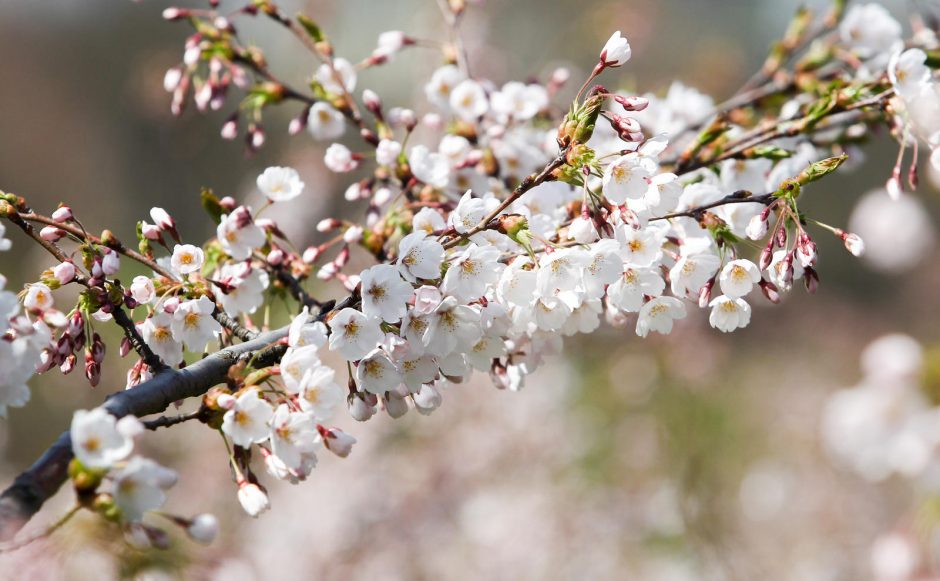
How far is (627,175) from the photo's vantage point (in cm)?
125

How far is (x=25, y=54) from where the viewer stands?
13945mm

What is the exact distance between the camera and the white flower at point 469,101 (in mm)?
2051

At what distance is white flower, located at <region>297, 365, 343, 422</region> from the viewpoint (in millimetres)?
1184

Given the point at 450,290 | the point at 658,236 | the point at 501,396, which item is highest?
the point at 658,236

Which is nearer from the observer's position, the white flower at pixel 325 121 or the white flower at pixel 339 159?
the white flower at pixel 339 159

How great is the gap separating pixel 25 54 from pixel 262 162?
5.17 metres

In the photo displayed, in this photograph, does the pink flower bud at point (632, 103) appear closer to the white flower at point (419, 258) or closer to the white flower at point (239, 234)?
the white flower at point (419, 258)

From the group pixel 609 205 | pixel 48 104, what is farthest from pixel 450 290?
pixel 48 104

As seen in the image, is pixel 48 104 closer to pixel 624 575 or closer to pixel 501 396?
pixel 501 396

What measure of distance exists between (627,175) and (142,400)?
0.82m

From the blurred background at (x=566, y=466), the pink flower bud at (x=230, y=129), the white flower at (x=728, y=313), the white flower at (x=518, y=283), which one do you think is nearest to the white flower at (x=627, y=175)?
the white flower at (x=518, y=283)

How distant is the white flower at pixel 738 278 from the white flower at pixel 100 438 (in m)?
0.97

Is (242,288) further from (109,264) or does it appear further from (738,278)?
(738,278)

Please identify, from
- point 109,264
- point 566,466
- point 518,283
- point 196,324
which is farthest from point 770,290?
point 566,466
